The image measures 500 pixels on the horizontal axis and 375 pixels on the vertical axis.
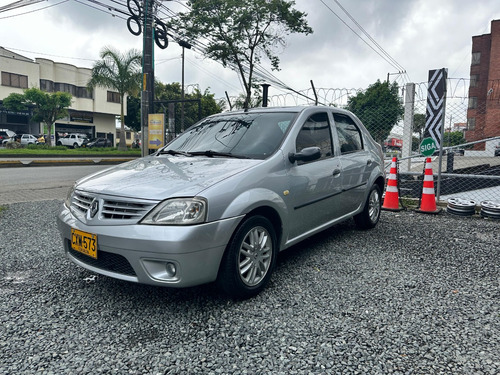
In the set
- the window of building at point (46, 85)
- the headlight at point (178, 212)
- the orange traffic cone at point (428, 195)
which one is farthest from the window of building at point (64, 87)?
the headlight at point (178, 212)

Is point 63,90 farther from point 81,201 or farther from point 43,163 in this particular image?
point 81,201

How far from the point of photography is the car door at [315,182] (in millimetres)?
3268

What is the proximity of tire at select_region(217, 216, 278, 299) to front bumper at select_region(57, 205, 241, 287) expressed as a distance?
8 centimetres

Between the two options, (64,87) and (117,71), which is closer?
(117,71)

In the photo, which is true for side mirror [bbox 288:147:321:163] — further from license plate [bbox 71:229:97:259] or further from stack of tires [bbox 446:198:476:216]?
stack of tires [bbox 446:198:476:216]

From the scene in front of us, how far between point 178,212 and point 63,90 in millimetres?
41598

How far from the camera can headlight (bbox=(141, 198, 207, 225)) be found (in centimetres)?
240

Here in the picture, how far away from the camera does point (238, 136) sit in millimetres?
3520

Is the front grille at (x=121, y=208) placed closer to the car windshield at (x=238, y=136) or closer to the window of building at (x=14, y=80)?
the car windshield at (x=238, y=136)

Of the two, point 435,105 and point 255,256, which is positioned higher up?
point 435,105

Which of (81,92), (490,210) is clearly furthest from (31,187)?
(81,92)

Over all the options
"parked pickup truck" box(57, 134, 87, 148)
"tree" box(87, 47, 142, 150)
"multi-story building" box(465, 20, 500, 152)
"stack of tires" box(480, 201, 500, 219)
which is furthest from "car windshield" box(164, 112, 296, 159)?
"parked pickup truck" box(57, 134, 87, 148)

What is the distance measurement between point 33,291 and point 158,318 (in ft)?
3.95

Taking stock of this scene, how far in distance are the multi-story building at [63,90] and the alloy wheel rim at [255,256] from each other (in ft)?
126
